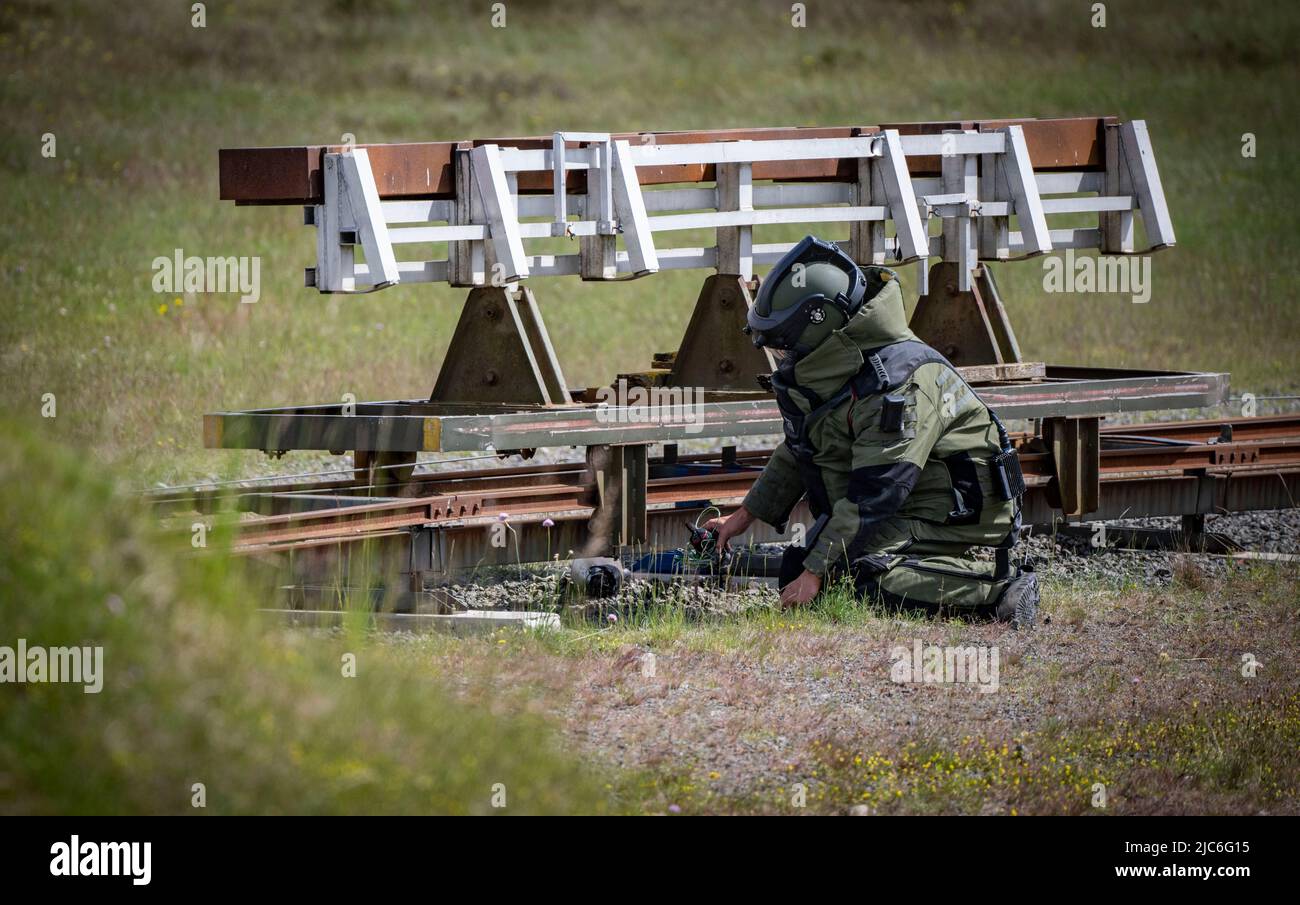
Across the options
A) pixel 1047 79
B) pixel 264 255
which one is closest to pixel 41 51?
pixel 264 255

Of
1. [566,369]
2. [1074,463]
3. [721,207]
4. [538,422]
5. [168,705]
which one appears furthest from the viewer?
[566,369]

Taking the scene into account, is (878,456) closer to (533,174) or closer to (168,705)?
(533,174)

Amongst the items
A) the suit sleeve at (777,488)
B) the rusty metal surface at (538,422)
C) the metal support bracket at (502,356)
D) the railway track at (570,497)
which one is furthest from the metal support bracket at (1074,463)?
the metal support bracket at (502,356)

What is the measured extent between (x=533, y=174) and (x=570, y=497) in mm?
1998

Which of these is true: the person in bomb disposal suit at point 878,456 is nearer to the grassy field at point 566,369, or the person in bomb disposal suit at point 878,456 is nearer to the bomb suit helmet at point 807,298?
the bomb suit helmet at point 807,298

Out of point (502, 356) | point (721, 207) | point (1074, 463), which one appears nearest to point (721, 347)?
point (721, 207)

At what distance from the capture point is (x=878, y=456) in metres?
8.60

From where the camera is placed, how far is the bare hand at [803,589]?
8797mm

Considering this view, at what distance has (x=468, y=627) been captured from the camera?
835 centimetres

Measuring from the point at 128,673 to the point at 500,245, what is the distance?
5.12 meters

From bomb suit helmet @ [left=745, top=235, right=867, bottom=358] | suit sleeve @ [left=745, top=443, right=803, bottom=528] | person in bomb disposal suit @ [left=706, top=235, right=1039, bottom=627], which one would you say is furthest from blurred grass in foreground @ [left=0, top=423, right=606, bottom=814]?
suit sleeve @ [left=745, top=443, right=803, bottom=528]

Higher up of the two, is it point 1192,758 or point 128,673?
point 128,673

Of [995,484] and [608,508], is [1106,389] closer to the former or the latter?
[995,484]

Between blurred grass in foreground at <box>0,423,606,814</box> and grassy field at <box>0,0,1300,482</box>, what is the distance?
20.6 feet
